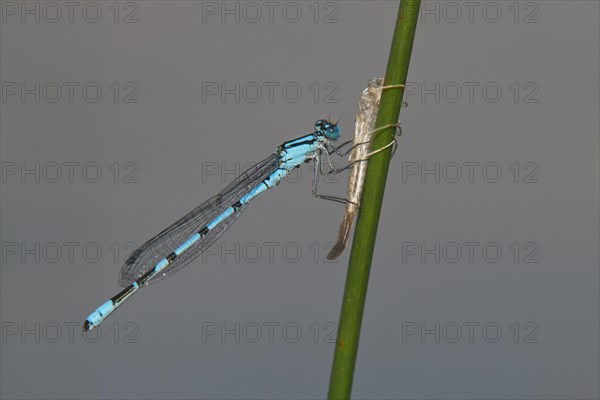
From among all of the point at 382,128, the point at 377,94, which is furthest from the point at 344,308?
Result: the point at 377,94

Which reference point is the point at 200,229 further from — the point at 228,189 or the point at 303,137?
the point at 303,137

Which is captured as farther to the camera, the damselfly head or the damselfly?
the damselfly head

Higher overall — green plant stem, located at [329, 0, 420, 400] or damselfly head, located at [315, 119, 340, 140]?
damselfly head, located at [315, 119, 340, 140]

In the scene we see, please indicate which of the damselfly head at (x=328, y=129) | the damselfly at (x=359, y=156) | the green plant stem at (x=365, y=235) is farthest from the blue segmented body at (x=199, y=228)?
the green plant stem at (x=365, y=235)

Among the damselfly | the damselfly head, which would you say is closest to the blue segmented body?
the damselfly head

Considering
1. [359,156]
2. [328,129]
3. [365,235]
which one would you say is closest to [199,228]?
[328,129]

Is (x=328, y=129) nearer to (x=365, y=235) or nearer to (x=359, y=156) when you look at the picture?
(x=359, y=156)

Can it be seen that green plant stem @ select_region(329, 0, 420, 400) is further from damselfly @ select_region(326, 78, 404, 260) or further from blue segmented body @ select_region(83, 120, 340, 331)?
blue segmented body @ select_region(83, 120, 340, 331)
